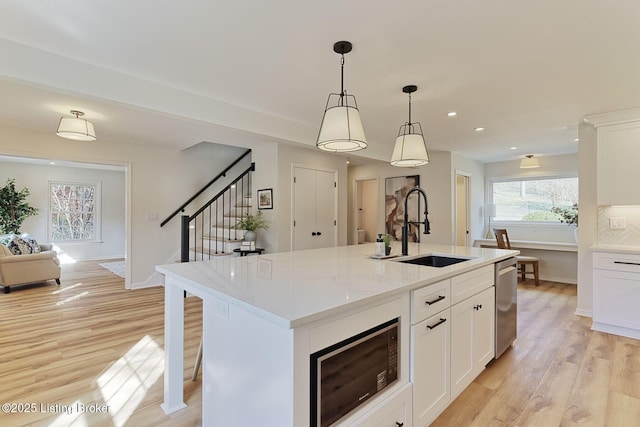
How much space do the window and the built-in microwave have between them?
934 cm

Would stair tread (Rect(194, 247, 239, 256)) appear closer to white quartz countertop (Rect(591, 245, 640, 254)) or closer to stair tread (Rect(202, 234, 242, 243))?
stair tread (Rect(202, 234, 242, 243))

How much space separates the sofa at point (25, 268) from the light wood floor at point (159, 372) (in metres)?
0.89

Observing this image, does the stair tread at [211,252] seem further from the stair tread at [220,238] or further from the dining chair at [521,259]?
the dining chair at [521,259]

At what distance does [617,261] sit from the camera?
3.35 meters

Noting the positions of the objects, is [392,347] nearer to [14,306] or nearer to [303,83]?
[303,83]

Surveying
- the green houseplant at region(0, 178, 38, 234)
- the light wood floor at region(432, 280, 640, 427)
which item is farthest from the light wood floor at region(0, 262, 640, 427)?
the green houseplant at region(0, 178, 38, 234)

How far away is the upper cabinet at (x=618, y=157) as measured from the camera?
3359 mm

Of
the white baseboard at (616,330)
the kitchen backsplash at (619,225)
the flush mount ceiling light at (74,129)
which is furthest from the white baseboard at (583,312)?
the flush mount ceiling light at (74,129)

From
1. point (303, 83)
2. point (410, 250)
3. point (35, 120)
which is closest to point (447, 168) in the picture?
point (410, 250)

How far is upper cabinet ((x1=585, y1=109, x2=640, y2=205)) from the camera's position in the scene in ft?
11.0

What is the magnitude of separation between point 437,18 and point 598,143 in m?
3.00

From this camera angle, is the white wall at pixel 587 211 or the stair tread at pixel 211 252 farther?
the stair tread at pixel 211 252

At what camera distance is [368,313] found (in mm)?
1385

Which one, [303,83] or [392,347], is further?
[303,83]
